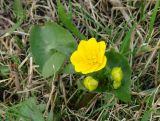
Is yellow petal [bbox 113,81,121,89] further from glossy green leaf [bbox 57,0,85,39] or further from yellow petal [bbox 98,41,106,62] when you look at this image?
glossy green leaf [bbox 57,0,85,39]

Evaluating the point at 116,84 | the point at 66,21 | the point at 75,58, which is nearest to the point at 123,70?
the point at 116,84

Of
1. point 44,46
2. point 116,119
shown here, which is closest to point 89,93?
point 116,119

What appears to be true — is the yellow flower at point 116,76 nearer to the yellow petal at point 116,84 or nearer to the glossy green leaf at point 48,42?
the yellow petal at point 116,84

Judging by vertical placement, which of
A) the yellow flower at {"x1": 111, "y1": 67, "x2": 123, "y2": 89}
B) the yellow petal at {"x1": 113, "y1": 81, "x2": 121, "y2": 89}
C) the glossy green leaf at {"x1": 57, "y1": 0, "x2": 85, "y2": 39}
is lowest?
the yellow petal at {"x1": 113, "y1": 81, "x2": 121, "y2": 89}

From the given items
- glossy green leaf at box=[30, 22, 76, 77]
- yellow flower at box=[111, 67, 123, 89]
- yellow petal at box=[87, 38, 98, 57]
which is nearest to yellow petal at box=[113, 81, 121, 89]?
yellow flower at box=[111, 67, 123, 89]

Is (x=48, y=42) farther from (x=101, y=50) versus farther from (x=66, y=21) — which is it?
(x=101, y=50)

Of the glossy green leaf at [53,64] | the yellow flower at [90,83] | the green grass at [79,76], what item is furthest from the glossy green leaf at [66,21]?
the yellow flower at [90,83]
